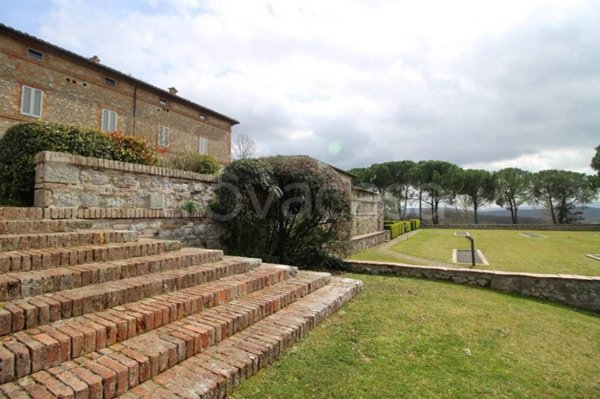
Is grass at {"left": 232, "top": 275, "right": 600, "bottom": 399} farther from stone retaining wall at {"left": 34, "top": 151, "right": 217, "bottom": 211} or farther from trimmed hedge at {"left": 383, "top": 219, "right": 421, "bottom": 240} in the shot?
trimmed hedge at {"left": 383, "top": 219, "right": 421, "bottom": 240}

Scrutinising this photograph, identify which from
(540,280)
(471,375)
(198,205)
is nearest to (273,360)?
(471,375)

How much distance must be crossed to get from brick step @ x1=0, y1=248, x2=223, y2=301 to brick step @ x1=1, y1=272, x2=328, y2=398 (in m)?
0.75

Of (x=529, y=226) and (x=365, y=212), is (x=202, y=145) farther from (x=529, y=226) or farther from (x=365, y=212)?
(x=529, y=226)

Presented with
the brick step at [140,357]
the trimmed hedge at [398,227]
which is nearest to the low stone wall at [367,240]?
the trimmed hedge at [398,227]

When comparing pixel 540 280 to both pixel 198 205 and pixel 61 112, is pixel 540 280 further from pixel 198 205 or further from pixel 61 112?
pixel 61 112

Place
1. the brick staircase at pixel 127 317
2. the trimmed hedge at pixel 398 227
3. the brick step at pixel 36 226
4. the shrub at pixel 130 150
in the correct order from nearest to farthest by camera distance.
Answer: the brick staircase at pixel 127 317, the brick step at pixel 36 226, the shrub at pixel 130 150, the trimmed hedge at pixel 398 227

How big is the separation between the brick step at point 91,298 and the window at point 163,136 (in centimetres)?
1635

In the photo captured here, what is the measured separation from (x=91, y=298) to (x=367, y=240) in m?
10.8

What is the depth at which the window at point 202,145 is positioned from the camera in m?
20.1

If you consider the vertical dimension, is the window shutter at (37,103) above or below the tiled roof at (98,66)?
below

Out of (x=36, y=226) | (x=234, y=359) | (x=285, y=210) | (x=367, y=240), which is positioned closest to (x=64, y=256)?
(x=36, y=226)

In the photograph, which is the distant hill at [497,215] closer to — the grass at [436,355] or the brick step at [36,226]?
the grass at [436,355]

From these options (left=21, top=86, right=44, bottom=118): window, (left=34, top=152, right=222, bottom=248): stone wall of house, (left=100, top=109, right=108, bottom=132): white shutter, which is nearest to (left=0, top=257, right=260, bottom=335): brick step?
(left=34, top=152, right=222, bottom=248): stone wall of house

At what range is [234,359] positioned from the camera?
2.17 meters
